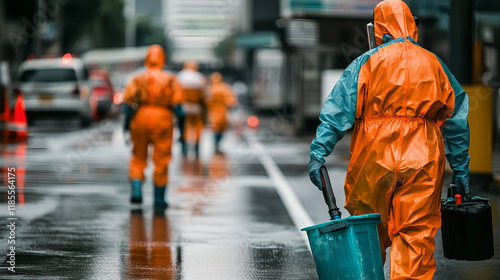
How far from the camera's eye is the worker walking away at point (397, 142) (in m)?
5.20

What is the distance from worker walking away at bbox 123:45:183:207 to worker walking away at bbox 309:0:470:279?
498 cm

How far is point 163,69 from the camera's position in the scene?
10.6m

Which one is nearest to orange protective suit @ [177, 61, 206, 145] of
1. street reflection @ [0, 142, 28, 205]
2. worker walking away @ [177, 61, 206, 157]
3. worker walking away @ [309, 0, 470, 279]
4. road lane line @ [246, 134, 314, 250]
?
worker walking away @ [177, 61, 206, 157]

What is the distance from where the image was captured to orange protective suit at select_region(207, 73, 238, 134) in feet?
69.2

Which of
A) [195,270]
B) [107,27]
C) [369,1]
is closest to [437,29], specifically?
[369,1]

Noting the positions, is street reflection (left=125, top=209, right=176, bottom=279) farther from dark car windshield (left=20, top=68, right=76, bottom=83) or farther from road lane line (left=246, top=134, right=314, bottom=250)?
dark car windshield (left=20, top=68, right=76, bottom=83)

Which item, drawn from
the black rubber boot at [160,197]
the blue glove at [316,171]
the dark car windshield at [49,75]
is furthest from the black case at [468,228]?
the dark car windshield at [49,75]

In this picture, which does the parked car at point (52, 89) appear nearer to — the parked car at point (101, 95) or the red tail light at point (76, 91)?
the red tail light at point (76, 91)

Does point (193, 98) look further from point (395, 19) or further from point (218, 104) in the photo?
point (395, 19)

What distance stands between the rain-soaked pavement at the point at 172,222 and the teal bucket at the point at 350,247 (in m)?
1.55

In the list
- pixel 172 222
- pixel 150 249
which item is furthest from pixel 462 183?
pixel 172 222

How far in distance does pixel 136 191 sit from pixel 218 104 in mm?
11768

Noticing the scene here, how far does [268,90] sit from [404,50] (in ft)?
123

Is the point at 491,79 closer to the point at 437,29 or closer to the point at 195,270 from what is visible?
the point at 437,29
